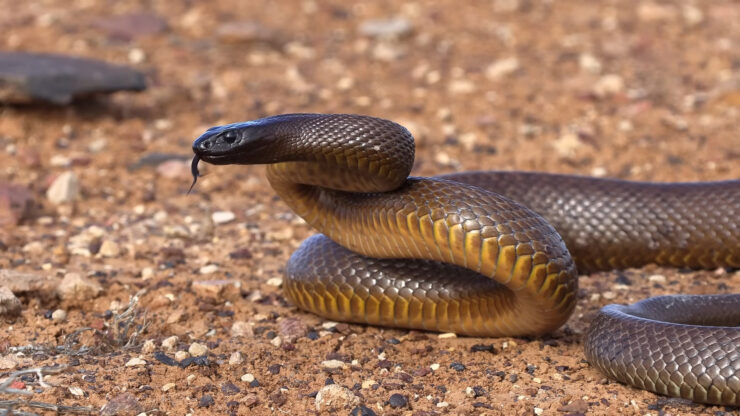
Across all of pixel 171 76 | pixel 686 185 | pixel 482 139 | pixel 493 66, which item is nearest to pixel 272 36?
pixel 171 76

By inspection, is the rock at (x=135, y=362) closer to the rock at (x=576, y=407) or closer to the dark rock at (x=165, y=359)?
the dark rock at (x=165, y=359)

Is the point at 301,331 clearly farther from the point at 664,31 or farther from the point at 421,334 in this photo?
the point at 664,31

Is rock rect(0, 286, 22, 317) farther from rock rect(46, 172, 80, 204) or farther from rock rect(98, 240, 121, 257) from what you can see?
rock rect(46, 172, 80, 204)

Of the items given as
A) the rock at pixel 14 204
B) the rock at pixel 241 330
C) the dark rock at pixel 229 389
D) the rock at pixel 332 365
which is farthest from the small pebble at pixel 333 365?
the rock at pixel 14 204

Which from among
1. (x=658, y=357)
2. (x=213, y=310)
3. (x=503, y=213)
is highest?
(x=503, y=213)

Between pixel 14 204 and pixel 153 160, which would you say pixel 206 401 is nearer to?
pixel 14 204

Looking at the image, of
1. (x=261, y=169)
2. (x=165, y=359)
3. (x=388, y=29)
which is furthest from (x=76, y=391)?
(x=388, y=29)
